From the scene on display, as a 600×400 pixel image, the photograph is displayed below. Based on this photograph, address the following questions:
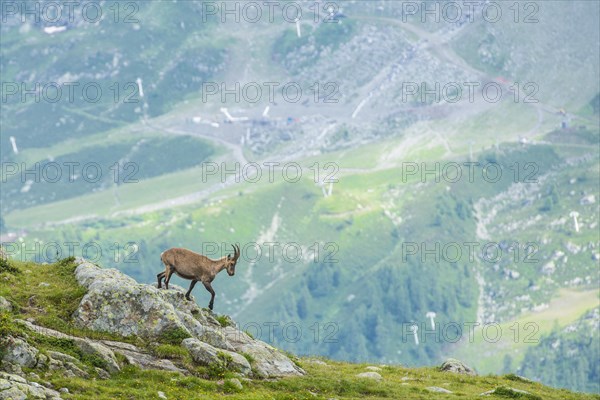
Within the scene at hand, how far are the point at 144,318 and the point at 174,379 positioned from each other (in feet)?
19.1

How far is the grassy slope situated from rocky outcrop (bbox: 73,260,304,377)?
855mm

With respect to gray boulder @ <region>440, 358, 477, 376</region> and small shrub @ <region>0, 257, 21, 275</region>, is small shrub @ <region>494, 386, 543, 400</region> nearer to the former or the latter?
gray boulder @ <region>440, 358, 477, 376</region>

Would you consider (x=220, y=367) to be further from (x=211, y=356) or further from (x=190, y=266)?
(x=190, y=266)

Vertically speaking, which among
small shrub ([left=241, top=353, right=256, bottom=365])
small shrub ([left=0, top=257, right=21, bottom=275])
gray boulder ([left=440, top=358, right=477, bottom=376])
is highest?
small shrub ([left=0, top=257, right=21, bottom=275])

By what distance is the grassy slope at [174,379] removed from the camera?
58.2 metres

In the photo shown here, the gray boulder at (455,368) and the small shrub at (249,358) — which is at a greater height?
the small shrub at (249,358)

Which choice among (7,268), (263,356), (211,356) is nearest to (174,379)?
(211,356)

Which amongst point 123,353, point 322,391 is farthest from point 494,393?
point 123,353

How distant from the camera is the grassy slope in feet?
191

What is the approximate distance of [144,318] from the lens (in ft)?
214

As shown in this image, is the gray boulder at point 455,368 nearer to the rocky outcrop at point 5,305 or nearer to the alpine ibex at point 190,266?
the alpine ibex at point 190,266

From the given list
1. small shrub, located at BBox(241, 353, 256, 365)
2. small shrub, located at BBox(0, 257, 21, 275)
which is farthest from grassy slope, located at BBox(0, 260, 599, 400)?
small shrub, located at BBox(241, 353, 256, 365)

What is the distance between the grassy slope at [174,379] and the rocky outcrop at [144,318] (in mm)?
855

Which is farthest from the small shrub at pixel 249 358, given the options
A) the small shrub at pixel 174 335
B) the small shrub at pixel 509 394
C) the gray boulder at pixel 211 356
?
the small shrub at pixel 509 394
